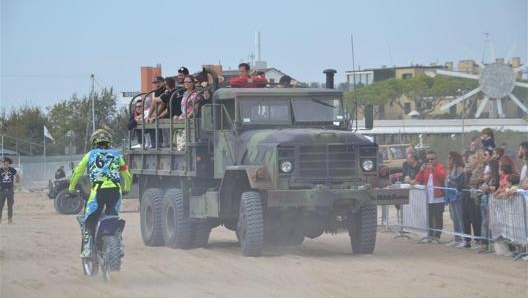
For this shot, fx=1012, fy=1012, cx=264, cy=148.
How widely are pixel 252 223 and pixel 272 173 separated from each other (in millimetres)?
804

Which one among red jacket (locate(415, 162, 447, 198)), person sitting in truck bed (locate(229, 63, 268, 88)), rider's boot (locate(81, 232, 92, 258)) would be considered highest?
person sitting in truck bed (locate(229, 63, 268, 88))

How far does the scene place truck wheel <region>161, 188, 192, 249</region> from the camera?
17453mm

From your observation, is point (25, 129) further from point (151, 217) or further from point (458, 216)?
point (458, 216)

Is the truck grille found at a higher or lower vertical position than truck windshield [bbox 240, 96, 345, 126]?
lower

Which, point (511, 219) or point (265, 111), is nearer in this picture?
point (511, 219)

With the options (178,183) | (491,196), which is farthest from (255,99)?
(491,196)

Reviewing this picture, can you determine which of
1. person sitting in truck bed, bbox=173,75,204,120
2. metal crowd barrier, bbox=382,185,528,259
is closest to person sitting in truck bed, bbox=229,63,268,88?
person sitting in truck bed, bbox=173,75,204,120

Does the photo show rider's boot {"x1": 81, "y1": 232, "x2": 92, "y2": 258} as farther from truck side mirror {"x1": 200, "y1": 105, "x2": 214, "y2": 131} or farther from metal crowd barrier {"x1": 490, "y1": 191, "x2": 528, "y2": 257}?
metal crowd barrier {"x1": 490, "y1": 191, "x2": 528, "y2": 257}

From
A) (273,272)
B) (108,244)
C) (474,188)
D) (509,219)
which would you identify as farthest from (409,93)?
(108,244)

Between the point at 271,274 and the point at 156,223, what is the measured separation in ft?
18.7

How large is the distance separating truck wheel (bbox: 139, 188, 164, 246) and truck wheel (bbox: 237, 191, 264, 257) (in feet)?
11.6

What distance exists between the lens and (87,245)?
12781mm

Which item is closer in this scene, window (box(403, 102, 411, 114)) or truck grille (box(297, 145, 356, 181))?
truck grille (box(297, 145, 356, 181))

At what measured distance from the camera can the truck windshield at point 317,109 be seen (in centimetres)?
1672
